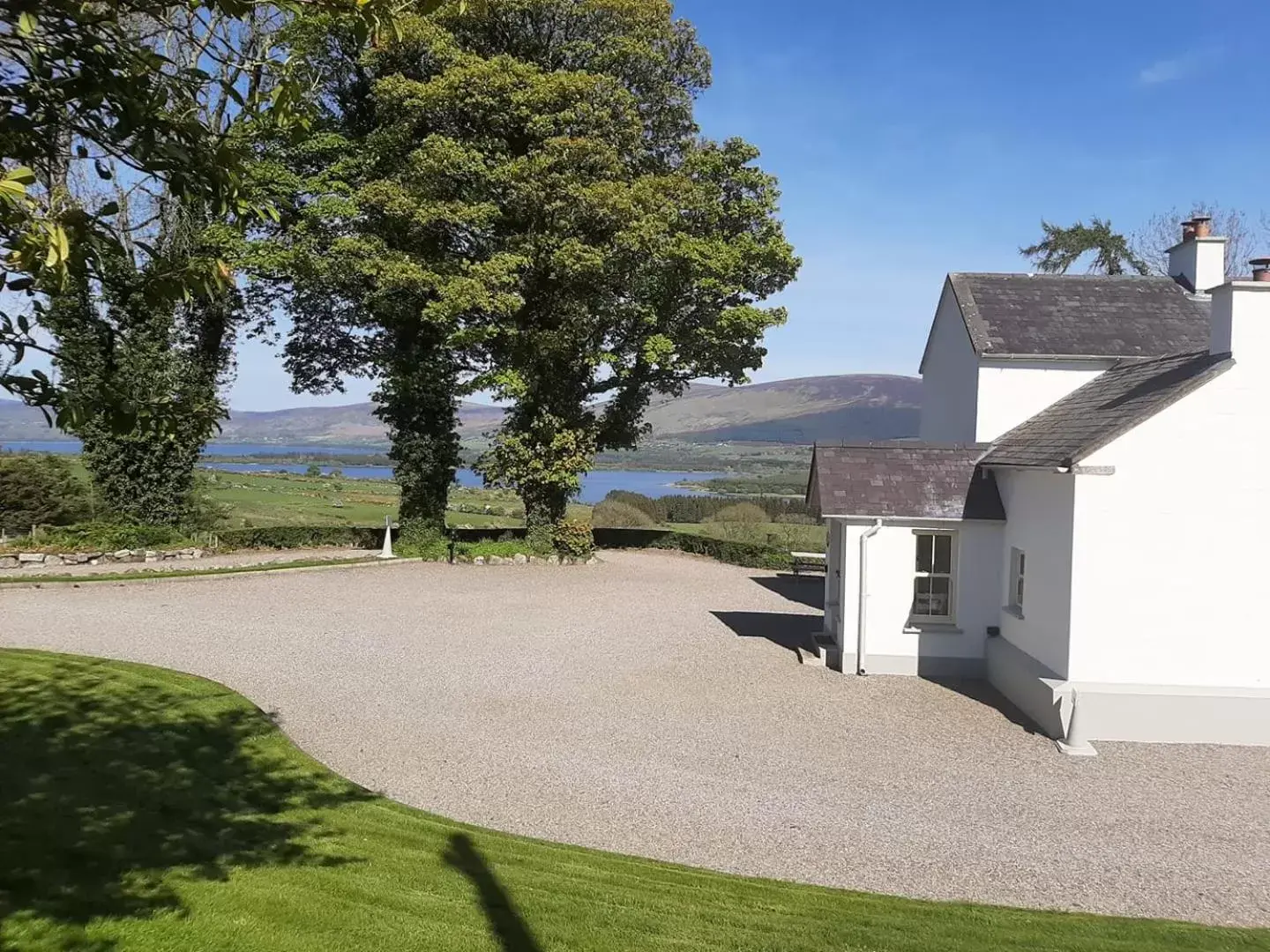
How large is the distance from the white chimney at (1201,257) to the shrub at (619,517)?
2128cm

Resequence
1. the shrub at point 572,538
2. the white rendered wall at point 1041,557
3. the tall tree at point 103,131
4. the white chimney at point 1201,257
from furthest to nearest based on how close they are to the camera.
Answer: the shrub at point 572,538 < the white chimney at point 1201,257 < the white rendered wall at point 1041,557 < the tall tree at point 103,131

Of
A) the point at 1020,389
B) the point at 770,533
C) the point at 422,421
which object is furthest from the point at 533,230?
the point at 770,533

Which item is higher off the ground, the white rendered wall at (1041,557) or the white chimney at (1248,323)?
the white chimney at (1248,323)

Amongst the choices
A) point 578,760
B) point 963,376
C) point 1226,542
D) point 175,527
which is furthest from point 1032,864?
point 175,527

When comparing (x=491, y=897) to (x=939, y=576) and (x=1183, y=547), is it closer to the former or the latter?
(x=1183, y=547)

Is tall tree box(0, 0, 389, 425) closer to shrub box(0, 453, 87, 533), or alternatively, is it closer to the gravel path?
the gravel path

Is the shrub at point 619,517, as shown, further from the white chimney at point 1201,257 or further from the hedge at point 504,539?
the white chimney at point 1201,257

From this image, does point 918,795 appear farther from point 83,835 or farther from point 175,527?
point 175,527

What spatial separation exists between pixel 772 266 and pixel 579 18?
8815 millimetres

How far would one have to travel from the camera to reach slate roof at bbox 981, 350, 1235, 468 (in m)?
11.1

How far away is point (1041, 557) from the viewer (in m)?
12.4

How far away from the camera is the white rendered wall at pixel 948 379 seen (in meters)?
16.3

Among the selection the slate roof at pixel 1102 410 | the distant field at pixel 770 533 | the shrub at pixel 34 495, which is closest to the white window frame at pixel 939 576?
the slate roof at pixel 1102 410

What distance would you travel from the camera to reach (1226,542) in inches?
437
